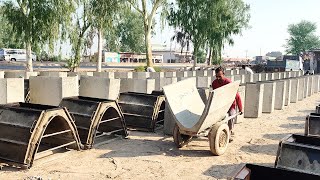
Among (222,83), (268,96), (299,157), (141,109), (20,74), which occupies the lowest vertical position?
(141,109)

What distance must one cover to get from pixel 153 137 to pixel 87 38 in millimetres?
17862

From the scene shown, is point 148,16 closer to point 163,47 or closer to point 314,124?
point 314,124

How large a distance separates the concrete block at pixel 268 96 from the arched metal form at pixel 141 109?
→ 4.69 metres

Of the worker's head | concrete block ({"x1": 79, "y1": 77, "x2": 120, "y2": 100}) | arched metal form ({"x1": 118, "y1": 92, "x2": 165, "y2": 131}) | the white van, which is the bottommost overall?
arched metal form ({"x1": 118, "y1": 92, "x2": 165, "y2": 131})

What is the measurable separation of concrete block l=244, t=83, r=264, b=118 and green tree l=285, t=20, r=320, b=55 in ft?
250

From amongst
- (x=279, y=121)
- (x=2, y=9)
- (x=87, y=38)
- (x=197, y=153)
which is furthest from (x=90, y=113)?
(x=87, y=38)

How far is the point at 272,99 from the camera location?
11.5 metres

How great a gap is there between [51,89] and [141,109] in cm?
256

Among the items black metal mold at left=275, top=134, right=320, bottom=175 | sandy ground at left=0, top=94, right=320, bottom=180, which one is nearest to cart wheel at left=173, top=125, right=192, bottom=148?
sandy ground at left=0, top=94, right=320, bottom=180

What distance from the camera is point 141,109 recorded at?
8.35 meters

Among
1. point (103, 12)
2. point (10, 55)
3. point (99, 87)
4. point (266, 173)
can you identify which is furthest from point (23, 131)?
point (10, 55)

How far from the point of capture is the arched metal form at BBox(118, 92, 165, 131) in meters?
8.20

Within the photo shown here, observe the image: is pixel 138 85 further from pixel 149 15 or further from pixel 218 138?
pixel 149 15

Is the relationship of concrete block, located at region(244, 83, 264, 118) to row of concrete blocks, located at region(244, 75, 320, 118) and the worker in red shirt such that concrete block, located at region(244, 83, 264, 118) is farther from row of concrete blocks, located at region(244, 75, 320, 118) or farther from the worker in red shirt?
the worker in red shirt
